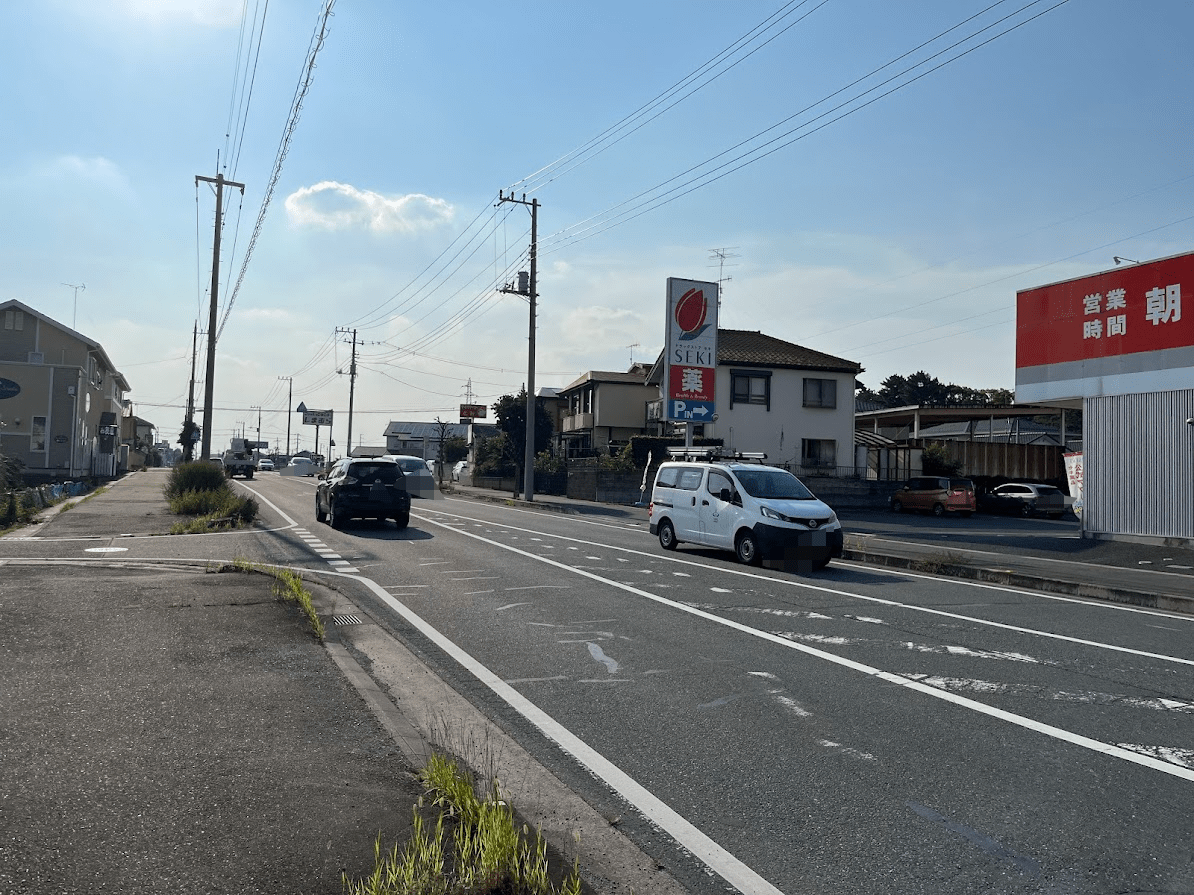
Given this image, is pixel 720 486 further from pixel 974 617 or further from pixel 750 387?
pixel 750 387

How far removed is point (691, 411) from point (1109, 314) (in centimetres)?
1444

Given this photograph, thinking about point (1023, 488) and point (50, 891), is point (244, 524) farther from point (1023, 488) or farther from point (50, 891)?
point (1023, 488)

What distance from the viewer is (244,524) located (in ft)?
72.0

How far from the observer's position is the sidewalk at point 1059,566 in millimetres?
13180

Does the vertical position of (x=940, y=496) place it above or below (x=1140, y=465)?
below

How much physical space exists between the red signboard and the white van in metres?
9.75

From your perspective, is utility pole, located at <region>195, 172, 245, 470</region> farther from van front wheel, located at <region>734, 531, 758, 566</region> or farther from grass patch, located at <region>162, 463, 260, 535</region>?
van front wheel, located at <region>734, 531, 758, 566</region>

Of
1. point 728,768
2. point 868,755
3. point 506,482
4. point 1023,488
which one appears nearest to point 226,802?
point 728,768

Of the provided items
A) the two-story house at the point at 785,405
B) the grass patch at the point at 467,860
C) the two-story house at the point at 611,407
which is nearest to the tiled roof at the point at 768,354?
the two-story house at the point at 785,405

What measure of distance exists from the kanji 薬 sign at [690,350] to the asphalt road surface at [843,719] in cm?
2000

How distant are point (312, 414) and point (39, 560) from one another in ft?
355

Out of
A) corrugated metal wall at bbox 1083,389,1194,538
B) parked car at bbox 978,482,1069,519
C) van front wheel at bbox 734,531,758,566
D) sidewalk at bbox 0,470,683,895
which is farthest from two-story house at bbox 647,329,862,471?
sidewalk at bbox 0,470,683,895

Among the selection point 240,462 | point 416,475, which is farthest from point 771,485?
point 240,462

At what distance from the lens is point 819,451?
4641 cm
